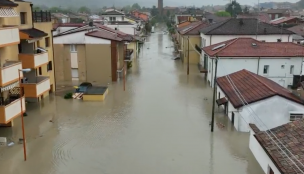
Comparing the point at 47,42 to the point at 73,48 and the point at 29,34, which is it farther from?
the point at 29,34

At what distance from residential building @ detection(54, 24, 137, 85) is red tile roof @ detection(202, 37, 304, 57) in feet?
30.3

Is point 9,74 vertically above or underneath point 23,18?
underneath

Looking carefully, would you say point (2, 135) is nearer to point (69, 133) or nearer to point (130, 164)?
point (69, 133)

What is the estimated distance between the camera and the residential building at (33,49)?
2139cm

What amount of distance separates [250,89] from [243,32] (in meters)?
18.3

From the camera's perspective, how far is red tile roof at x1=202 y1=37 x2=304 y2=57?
A: 29.0m

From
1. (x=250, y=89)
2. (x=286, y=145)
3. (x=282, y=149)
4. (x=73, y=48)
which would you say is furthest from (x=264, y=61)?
(x=282, y=149)

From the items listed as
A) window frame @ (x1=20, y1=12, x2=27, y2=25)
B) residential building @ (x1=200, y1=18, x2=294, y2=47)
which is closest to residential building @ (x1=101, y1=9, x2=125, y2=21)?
residential building @ (x1=200, y1=18, x2=294, y2=47)

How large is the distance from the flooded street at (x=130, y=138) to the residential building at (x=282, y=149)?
2.51 metres

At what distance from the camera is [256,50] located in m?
29.6

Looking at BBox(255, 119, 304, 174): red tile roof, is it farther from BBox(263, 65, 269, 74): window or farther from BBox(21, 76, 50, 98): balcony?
BBox(263, 65, 269, 74): window

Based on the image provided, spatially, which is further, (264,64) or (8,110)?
(264,64)

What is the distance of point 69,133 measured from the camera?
1920 centimetres

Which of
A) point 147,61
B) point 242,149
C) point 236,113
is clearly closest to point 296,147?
point 242,149
